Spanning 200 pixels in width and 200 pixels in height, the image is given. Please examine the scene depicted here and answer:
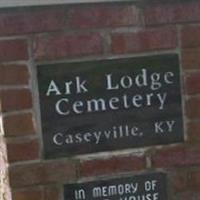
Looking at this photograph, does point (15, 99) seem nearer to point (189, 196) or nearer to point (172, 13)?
point (172, 13)

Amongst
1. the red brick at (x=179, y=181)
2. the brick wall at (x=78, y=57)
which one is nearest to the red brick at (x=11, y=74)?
the brick wall at (x=78, y=57)

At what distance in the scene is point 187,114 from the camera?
2377 mm

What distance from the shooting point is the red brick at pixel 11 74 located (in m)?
2.22

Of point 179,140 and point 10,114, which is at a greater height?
point 10,114

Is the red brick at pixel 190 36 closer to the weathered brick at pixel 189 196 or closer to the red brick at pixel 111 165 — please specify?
the red brick at pixel 111 165

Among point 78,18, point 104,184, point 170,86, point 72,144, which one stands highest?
point 78,18

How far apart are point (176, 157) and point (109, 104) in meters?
0.33

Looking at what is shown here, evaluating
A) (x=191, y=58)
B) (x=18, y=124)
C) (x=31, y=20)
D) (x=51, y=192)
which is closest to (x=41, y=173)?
(x=51, y=192)

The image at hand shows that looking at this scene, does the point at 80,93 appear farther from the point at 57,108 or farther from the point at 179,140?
the point at 179,140

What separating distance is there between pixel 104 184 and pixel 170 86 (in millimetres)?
433

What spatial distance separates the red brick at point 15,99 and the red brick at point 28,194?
30cm

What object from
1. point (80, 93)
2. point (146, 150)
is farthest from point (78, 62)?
point (146, 150)

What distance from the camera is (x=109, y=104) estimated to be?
7.57ft

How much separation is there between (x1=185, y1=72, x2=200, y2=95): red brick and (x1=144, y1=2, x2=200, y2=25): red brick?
20 cm
